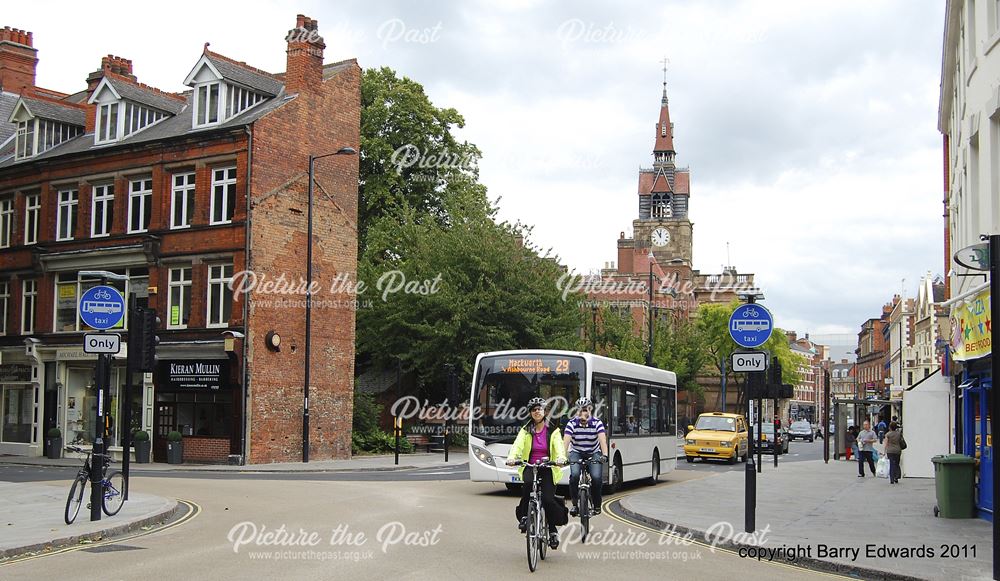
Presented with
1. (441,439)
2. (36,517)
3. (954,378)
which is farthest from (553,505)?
(441,439)

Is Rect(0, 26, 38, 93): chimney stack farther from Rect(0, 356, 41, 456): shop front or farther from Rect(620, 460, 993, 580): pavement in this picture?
Rect(620, 460, 993, 580): pavement

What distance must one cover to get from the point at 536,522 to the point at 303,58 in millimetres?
28363

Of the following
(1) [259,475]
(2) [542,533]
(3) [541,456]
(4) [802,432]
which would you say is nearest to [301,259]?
(1) [259,475]

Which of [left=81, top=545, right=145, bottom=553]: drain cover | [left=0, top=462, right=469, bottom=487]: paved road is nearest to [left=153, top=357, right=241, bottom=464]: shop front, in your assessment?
[left=0, top=462, right=469, bottom=487]: paved road

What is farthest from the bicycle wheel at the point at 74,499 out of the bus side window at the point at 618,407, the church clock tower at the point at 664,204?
the church clock tower at the point at 664,204

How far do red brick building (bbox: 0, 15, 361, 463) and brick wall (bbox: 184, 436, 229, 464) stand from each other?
0.17 feet

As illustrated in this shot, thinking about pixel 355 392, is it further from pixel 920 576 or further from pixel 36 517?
pixel 920 576

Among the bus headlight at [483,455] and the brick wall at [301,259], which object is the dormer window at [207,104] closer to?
the brick wall at [301,259]

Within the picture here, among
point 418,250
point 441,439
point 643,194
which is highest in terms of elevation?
point 643,194

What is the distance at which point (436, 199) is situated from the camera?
52656 millimetres

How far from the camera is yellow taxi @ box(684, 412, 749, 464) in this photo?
128ft

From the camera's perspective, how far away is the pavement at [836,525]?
1197cm

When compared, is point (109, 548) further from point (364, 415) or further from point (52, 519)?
point (364, 415)

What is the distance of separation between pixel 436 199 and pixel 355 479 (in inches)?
1084
